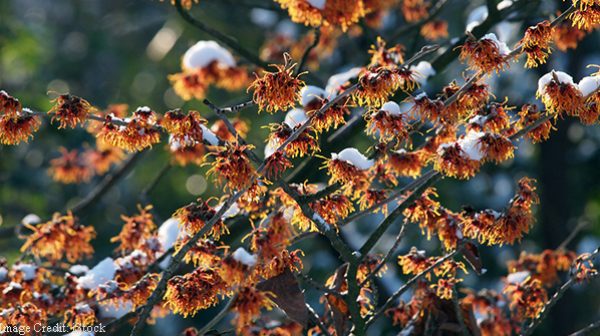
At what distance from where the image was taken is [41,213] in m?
12.2

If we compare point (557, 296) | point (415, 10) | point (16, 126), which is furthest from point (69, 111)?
point (415, 10)

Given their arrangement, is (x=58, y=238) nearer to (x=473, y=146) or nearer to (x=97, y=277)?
(x=97, y=277)

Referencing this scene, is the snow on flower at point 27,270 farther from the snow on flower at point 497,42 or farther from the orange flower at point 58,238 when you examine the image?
the snow on flower at point 497,42

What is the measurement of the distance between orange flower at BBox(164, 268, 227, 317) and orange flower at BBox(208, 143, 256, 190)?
45cm

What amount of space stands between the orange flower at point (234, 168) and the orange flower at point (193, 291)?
0.45 m

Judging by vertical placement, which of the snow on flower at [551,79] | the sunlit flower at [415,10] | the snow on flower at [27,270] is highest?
the sunlit flower at [415,10]

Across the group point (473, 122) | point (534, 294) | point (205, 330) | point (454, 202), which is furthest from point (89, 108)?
point (454, 202)

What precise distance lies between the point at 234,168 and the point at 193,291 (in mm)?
579

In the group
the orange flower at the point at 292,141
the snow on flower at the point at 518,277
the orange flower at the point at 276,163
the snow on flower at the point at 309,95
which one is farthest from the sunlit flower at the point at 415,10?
the orange flower at the point at 276,163

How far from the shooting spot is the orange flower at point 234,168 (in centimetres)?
349

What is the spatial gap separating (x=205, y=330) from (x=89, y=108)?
108cm

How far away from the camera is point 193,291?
3691 mm

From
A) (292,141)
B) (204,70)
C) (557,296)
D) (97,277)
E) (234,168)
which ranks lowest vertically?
(557,296)

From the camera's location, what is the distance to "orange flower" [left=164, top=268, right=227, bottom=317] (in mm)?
3664
